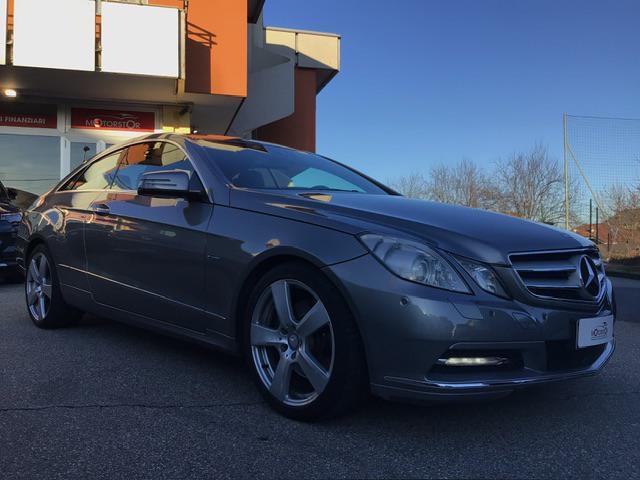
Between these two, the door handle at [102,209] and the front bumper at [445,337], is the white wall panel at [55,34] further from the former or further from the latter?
the front bumper at [445,337]

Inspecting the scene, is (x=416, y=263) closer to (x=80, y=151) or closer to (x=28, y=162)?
(x=80, y=151)

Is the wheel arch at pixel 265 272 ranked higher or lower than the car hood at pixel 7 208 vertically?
lower

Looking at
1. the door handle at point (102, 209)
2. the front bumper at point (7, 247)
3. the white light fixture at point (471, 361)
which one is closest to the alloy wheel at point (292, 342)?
the white light fixture at point (471, 361)

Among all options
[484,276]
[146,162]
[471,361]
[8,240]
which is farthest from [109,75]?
[471,361]

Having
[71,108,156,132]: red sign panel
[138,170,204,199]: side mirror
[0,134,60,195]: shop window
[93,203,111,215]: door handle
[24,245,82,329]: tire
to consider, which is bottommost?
[24,245,82,329]: tire

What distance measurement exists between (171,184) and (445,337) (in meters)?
1.81

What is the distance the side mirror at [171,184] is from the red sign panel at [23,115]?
11598mm

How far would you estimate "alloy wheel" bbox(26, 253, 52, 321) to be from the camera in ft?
15.5

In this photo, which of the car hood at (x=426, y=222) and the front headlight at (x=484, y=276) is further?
the car hood at (x=426, y=222)

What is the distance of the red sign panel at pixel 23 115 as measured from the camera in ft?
43.4

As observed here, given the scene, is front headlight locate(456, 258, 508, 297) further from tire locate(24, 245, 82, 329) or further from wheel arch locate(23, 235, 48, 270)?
wheel arch locate(23, 235, 48, 270)

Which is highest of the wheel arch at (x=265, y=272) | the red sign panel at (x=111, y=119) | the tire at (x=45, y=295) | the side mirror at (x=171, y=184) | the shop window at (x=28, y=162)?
the red sign panel at (x=111, y=119)

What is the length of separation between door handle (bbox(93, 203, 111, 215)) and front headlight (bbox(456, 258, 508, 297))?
2594mm

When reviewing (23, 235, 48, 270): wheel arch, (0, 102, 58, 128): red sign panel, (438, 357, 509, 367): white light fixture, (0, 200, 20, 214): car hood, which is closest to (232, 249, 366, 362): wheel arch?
(438, 357, 509, 367): white light fixture
